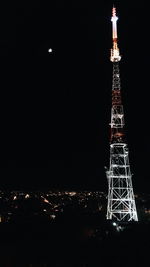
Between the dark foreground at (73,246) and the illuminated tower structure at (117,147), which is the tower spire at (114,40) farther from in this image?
the dark foreground at (73,246)

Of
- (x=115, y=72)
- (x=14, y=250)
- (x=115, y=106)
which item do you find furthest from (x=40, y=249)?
(x=115, y=72)

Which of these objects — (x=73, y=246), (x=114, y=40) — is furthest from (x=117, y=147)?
(x=73, y=246)

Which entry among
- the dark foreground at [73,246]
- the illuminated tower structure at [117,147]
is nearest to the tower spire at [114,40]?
the illuminated tower structure at [117,147]

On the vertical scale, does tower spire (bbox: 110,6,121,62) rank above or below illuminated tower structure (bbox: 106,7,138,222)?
above

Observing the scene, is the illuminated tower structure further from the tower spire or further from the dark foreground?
the dark foreground

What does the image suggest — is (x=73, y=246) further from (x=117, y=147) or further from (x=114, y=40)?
(x=114, y=40)

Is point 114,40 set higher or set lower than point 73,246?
higher

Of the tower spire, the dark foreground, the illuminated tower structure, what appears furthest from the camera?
the illuminated tower structure

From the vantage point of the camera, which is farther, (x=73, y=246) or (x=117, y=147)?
(x=117, y=147)

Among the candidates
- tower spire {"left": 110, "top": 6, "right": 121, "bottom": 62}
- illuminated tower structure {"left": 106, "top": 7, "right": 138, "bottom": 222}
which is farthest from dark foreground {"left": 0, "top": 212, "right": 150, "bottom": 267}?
tower spire {"left": 110, "top": 6, "right": 121, "bottom": 62}

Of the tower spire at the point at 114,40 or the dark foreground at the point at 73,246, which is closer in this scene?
the dark foreground at the point at 73,246

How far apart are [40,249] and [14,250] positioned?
169cm

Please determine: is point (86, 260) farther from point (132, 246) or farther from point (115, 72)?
point (115, 72)

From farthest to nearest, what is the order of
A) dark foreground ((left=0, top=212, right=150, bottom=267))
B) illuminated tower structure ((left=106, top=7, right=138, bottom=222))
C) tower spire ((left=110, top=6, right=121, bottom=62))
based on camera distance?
illuminated tower structure ((left=106, top=7, right=138, bottom=222)), tower spire ((left=110, top=6, right=121, bottom=62)), dark foreground ((left=0, top=212, right=150, bottom=267))
